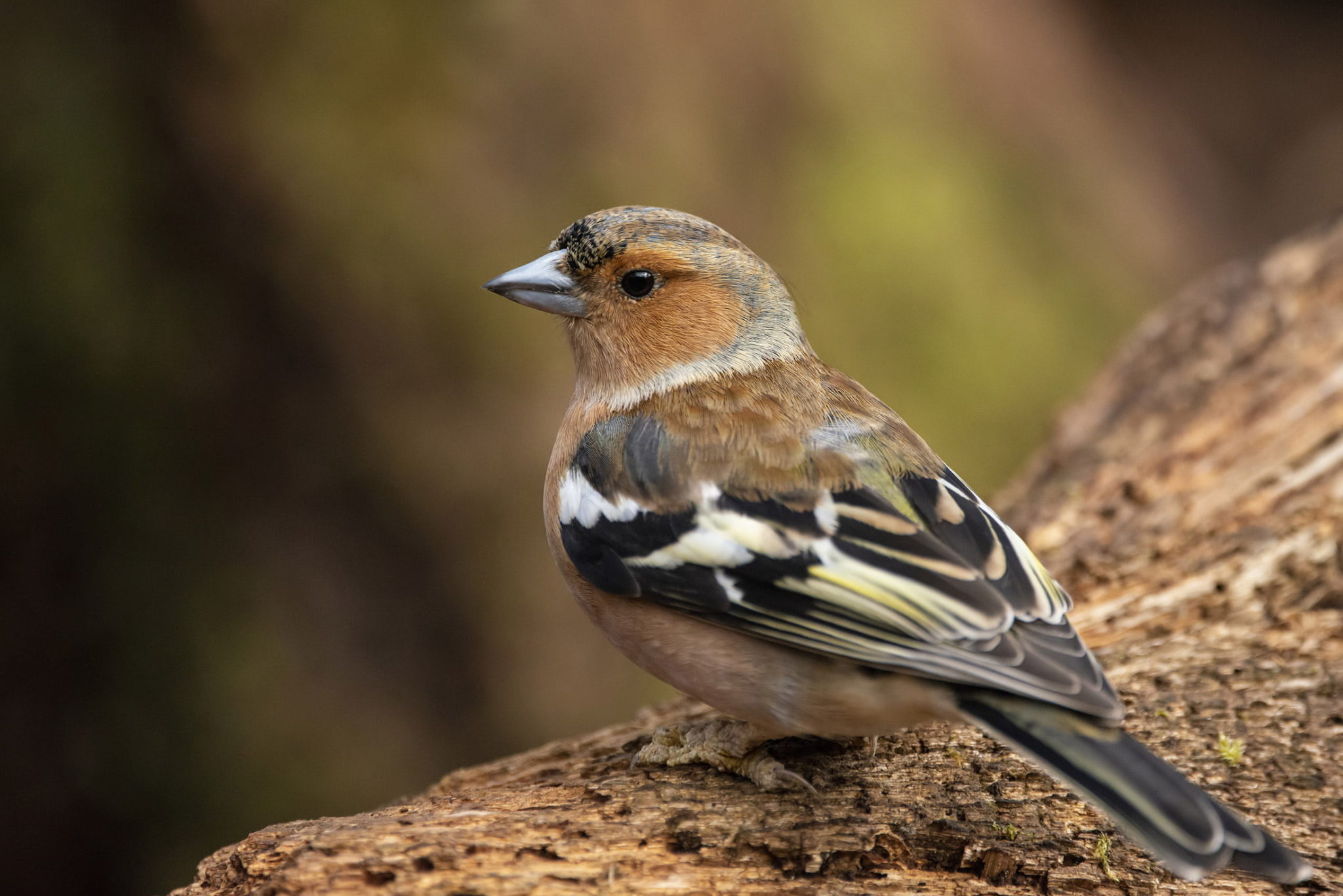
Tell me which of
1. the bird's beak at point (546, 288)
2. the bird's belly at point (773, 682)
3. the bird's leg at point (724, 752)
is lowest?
the bird's leg at point (724, 752)

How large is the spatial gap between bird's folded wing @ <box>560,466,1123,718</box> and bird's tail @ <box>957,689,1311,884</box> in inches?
3.1

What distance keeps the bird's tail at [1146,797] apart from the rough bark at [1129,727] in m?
0.55

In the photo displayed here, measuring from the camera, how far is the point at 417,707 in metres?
7.23

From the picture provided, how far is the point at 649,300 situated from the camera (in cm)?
450

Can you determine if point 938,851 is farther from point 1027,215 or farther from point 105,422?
point 1027,215

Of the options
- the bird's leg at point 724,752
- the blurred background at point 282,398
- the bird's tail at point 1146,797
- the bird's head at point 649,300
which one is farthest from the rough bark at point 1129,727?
the blurred background at point 282,398

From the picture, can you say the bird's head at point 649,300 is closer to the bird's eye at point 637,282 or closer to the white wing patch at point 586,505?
the bird's eye at point 637,282

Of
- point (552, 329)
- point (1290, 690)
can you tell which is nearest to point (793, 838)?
point (1290, 690)

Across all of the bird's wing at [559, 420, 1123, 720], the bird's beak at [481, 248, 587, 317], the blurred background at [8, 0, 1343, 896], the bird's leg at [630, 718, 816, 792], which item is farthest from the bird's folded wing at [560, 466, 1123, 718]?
the blurred background at [8, 0, 1343, 896]

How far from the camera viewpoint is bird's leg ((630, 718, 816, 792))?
375 centimetres

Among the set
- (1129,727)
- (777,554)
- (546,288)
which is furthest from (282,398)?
(1129,727)

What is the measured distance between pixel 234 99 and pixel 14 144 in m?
1.32

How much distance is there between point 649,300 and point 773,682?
5.57 ft

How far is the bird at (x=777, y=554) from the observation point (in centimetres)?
312
